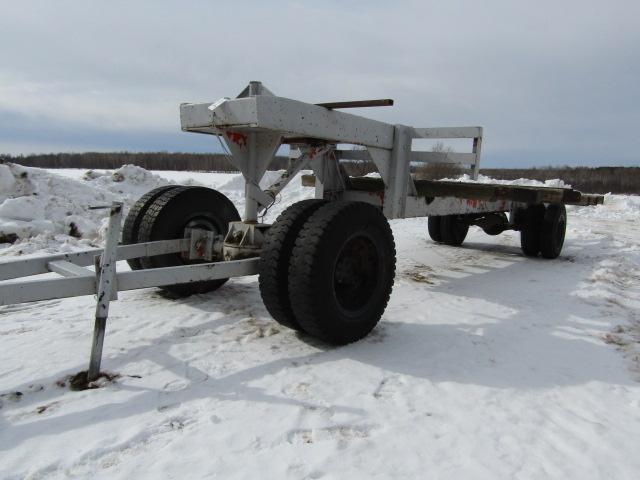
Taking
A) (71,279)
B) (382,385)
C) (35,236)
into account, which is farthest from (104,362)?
(35,236)

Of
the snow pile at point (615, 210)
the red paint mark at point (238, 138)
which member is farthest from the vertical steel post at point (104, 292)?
the snow pile at point (615, 210)

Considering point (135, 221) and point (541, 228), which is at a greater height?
point (135, 221)

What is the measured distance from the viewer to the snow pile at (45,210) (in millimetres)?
7699

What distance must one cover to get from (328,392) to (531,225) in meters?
6.30

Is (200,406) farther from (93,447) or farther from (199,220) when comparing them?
(199,220)

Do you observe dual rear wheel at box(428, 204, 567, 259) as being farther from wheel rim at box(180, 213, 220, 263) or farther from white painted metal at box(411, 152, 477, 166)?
wheel rim at box(180, 213, 220, 263)

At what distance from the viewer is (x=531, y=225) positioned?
796 centimetres

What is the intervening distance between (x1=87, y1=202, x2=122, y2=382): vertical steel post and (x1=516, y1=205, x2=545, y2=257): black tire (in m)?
6.81

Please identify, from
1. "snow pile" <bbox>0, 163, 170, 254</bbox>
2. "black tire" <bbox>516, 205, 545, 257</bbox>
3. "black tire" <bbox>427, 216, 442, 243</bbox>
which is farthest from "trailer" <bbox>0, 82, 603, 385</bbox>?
"snow pile" <bbox>0, 163, 170, 254</bbox>

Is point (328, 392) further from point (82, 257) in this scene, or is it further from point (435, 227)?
point (435, 227)

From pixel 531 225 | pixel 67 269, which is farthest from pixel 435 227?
pixel 67 269

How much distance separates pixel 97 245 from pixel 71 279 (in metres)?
5.38

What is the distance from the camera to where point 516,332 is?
4.10 m

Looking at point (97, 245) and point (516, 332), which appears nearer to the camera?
point (516, 332)
